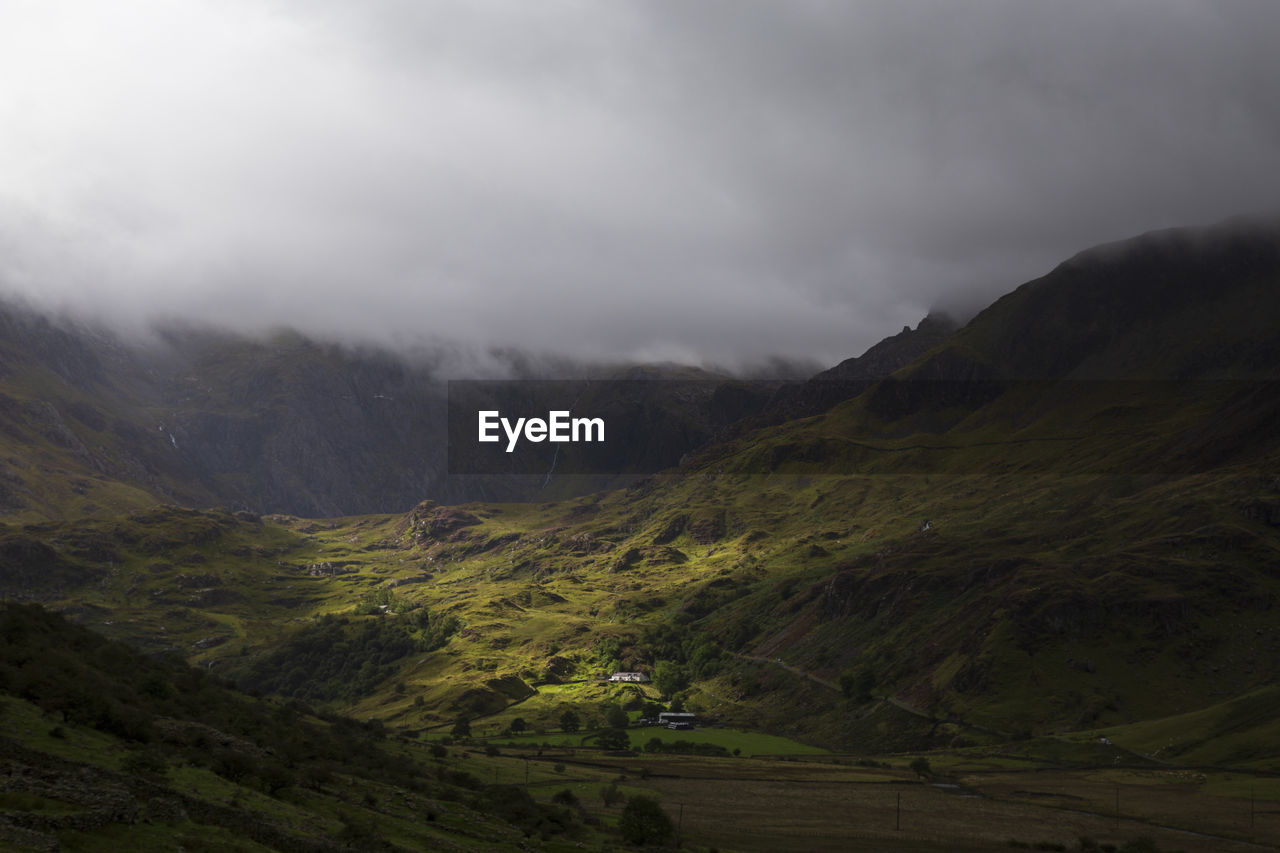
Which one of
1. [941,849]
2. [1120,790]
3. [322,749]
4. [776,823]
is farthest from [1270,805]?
[322,749]

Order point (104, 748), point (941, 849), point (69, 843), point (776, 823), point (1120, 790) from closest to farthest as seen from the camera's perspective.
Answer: point (69, 843) < point (104, 748) < point (941, 849) < point (776, 823) < point (1120, 790)

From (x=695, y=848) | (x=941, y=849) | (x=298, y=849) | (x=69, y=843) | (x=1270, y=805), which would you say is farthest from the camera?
(x=1270, y=805)

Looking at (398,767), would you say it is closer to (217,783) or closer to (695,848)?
(695,848)

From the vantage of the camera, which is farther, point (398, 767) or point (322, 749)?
point (398, 767)

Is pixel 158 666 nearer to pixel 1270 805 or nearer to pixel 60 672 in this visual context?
pixel 60 672

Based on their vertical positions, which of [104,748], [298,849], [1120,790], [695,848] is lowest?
[1120,790]

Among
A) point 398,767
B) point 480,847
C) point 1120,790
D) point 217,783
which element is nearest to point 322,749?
point 398,767

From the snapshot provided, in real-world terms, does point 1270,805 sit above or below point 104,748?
below
